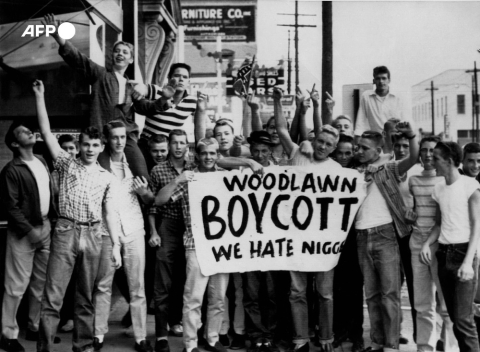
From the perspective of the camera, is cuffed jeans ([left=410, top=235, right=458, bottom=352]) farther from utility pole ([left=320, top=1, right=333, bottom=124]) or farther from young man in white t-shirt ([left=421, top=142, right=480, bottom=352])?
utility pole ([left=320, top=1, right=333, bottom=124])

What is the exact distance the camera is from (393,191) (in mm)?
5684

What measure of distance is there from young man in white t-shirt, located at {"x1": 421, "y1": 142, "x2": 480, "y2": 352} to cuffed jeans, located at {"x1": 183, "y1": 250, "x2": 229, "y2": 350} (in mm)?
1842

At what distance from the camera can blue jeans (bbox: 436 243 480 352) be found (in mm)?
5270

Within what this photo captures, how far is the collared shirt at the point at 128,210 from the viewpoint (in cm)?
580

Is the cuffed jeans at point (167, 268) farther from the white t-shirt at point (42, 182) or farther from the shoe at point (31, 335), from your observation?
the shoe at point (31, 335)

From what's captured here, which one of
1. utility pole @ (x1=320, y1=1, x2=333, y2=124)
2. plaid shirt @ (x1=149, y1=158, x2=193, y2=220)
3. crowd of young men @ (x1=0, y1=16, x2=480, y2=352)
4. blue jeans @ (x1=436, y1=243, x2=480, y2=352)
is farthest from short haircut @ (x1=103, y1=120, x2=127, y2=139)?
blue jeans @ (x1=436, y1=243, x2=480, y2=352)

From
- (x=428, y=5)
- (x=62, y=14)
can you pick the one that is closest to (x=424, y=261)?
(x=428, y=5)

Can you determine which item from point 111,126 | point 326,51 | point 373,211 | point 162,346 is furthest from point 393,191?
point 111,126

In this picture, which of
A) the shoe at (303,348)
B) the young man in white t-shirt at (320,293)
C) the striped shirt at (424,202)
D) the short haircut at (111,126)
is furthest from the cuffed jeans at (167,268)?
the striped shirt at (424,202)

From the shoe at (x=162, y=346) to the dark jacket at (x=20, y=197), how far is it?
4.86 ft

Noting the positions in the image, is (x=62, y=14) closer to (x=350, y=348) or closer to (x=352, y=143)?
(x=352, y=143)

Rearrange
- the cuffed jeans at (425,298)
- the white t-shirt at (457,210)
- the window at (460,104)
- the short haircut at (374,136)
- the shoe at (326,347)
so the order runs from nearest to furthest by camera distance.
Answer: the white t-shirt at (457,210) < the cuffed jeans at (425,298) < the short haircut at (374,136) < the shoe at (326,347) < the window at (460,104)

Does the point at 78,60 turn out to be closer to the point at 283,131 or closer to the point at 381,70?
the point at 283,131

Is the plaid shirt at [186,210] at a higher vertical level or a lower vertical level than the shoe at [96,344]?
higher
